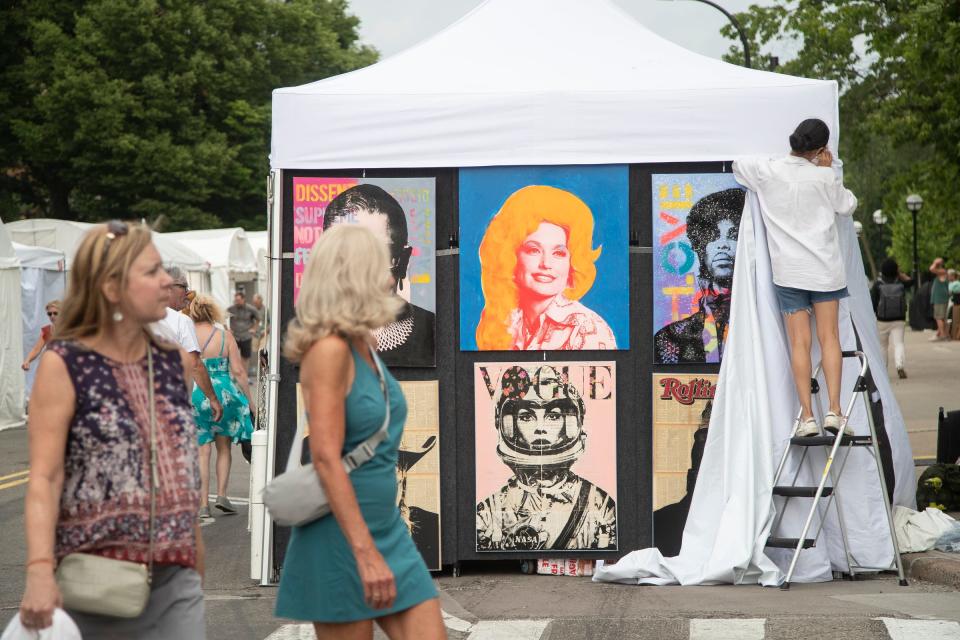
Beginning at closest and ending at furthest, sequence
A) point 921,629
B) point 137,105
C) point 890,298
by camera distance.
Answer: point 921,629 → point 890,298 → point 137,105

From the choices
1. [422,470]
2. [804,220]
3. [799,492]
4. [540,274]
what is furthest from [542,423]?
[804,220]

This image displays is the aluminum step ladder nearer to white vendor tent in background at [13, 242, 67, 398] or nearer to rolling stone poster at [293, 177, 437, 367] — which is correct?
rolling stone poster at [293, 177, 437, 367]

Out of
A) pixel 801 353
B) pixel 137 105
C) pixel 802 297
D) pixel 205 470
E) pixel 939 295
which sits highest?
pixel 137 105

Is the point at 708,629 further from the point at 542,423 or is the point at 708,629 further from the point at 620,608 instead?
the point at 542,423

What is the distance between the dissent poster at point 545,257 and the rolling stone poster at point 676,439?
40 centimetres

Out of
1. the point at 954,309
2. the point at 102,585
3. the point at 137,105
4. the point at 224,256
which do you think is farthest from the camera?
the point at 137,105

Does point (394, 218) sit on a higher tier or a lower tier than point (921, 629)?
higher

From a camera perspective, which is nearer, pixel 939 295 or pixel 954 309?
pixel 939 295

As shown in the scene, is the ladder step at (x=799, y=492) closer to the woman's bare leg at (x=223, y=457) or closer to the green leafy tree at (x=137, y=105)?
the woman's bare leg at (x=223, y=457)

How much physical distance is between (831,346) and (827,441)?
1.88 feet

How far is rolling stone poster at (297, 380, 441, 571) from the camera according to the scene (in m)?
8.25

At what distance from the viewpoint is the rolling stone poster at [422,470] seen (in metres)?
8.25

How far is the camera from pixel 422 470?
8258 millimetres

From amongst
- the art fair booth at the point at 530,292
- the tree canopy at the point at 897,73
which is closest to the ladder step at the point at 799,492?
the art fair booth at the point at 530,292
